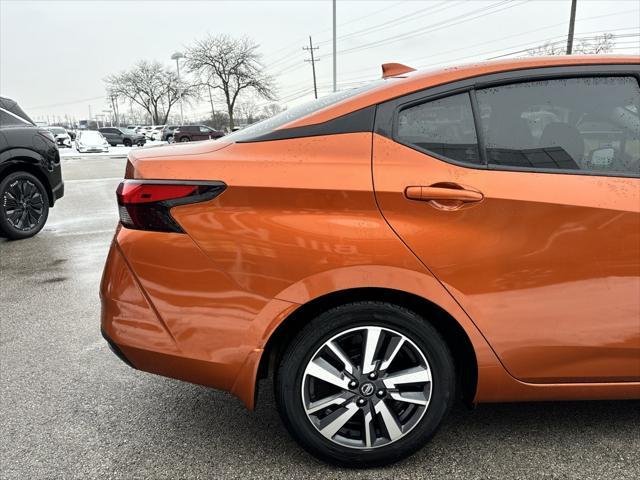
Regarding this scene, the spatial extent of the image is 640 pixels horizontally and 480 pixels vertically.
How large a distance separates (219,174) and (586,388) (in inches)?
66.6

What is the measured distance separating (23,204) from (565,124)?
656cm

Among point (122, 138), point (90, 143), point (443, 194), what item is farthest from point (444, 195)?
point (122, 138)

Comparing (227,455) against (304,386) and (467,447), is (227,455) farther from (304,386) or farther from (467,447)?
(467,447)

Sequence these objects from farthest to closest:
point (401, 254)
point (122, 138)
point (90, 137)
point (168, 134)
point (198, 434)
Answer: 1. point (122, 138)
2. point (168, 134)
3. point (90, 137)
4. point (198, 434)
5. point (401, 254)

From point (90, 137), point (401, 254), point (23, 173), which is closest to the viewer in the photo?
point (401, 254)

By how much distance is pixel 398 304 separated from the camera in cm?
199

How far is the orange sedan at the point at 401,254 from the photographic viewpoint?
190 centimetres

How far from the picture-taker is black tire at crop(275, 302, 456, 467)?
195 centimetres

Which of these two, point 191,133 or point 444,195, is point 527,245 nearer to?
point 444,195

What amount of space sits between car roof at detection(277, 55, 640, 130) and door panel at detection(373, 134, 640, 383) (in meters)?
0.19

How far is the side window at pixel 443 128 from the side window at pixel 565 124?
63 millimetres

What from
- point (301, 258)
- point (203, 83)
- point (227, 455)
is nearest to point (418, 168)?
point (301, 258)

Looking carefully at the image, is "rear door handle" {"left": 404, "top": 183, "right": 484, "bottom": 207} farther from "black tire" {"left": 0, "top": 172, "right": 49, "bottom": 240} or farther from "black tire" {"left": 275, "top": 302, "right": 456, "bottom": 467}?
"black tire" {"left": 0, "top": 172, "right": 49, "bottom": 240}

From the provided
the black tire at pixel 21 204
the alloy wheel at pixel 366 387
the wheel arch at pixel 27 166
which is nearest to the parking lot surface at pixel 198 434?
the alloy wheel at pixel 366 387
